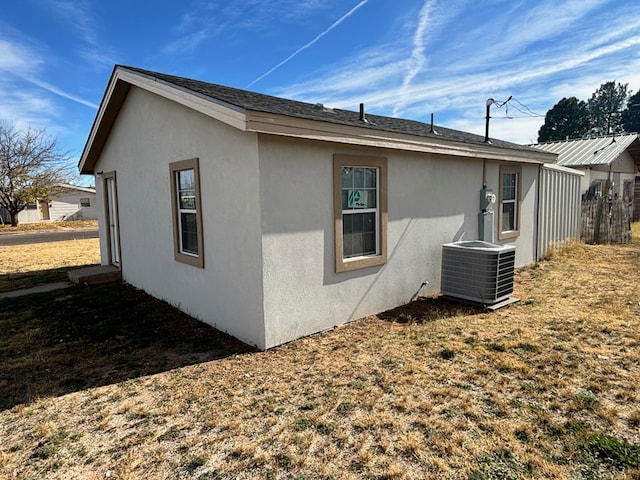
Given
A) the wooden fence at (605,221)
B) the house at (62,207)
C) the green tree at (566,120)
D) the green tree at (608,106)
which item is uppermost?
the green tree at (608,106)

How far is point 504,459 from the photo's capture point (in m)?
2.54

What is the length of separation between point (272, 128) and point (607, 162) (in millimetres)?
18630

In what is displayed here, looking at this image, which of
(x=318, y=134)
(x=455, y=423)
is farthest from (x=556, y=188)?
(x=455, y=423)

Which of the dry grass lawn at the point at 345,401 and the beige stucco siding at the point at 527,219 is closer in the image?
the dry grass lawn at the point at 345,401

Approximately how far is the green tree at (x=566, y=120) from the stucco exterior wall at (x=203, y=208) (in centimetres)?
4607

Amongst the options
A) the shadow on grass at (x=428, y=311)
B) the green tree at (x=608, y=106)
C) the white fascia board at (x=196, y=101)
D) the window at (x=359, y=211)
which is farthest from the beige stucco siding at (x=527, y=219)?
the green tree at (x=608, y=106)

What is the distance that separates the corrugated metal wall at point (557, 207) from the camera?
9.93 metres

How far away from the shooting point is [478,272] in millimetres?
6145

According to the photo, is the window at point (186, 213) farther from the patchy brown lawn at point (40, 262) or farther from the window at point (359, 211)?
the patchy brown lawn at point (40, 262)

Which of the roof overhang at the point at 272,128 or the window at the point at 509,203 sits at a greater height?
the roof overhang at the point at 272,128

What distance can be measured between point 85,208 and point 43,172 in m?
7.74

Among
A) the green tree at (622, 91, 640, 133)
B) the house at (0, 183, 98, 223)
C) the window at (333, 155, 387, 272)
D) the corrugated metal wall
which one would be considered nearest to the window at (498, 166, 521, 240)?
the corrugated metal wall

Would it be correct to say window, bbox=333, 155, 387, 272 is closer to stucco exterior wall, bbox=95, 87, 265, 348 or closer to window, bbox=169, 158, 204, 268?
stucco exterior wall, bbox=95, 87, 265, 348

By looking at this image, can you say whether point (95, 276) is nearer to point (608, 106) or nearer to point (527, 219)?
point (527, 219)
